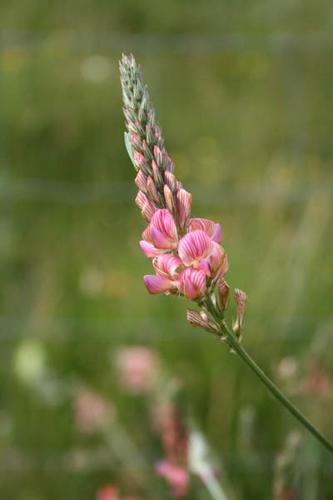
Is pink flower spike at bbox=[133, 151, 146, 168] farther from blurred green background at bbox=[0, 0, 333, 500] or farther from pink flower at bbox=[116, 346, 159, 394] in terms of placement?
pink flower at bbox=[116, 346, 159, 394]

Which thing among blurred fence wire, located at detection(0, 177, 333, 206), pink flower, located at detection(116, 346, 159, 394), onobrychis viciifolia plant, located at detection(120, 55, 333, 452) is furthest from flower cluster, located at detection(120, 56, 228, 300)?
blurred fence wire, located at detection(0, 177, 333, 206)

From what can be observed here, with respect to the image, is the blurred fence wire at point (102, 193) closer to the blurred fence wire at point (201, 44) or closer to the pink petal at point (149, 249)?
the blurred fence wire at point (201, 44)

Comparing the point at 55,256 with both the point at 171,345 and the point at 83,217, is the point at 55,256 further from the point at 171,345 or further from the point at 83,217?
the point at 171,345

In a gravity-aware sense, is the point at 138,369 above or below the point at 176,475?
above

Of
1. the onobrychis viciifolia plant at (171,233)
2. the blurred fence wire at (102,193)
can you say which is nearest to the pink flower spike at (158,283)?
the onobrychis viciifolia plant at (171,233)

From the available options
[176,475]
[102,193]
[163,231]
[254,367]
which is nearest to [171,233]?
[163,231]

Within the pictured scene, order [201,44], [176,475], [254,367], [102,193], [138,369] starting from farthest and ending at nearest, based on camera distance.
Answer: [201,44] → [102,193] → [138,369] → [176,475] → [254,367]

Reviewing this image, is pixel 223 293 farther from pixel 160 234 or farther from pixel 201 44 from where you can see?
pixel 201 44
